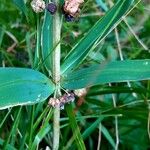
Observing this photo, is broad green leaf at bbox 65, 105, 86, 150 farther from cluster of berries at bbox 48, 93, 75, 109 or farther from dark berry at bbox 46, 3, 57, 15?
dark berry at bbox 46, 3, 57, 15

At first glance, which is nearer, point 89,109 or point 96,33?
point 96,33

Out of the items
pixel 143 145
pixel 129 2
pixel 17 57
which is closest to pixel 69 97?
pixel 129 2

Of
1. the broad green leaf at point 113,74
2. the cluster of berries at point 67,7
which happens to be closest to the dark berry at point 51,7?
the cluster of berries at point 67,7

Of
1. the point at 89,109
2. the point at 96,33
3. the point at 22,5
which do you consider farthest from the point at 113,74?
the point at 89,109

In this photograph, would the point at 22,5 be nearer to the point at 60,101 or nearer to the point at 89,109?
the point at 60,101

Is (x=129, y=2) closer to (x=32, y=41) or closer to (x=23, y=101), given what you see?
(x=23, y=101)

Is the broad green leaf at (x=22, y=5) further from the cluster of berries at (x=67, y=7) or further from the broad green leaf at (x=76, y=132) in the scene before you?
the broad green leaf at (x=76, y=132)

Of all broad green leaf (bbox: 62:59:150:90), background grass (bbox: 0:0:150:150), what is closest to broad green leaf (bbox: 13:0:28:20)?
background grass (bbox: 0:0:150:150)
